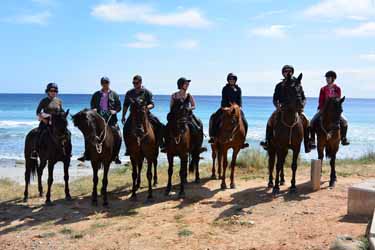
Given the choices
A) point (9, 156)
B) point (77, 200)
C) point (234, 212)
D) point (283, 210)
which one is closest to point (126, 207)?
point (77, 200)

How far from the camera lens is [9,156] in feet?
75.4

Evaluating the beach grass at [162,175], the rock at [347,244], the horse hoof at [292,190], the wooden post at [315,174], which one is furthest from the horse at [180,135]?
the rock at [347,244]

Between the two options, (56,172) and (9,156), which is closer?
(56,172)

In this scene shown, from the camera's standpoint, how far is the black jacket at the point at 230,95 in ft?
37.2

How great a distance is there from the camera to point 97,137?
9.38 m

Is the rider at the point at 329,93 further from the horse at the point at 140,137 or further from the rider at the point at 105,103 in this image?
the rider at the point at 105,103

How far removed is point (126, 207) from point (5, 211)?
8.70 feet

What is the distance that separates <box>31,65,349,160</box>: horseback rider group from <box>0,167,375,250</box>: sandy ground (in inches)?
54.8

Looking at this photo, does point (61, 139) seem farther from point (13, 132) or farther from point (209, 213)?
point (13, 132)

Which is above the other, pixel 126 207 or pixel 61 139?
pixel 61 139

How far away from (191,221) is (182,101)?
117 inches

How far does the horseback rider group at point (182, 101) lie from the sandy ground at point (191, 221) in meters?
1.39

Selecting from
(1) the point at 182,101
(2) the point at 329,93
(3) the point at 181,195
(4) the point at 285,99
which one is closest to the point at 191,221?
(3) the point at 181,195

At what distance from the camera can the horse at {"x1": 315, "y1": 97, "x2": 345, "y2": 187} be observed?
35.0 feet
